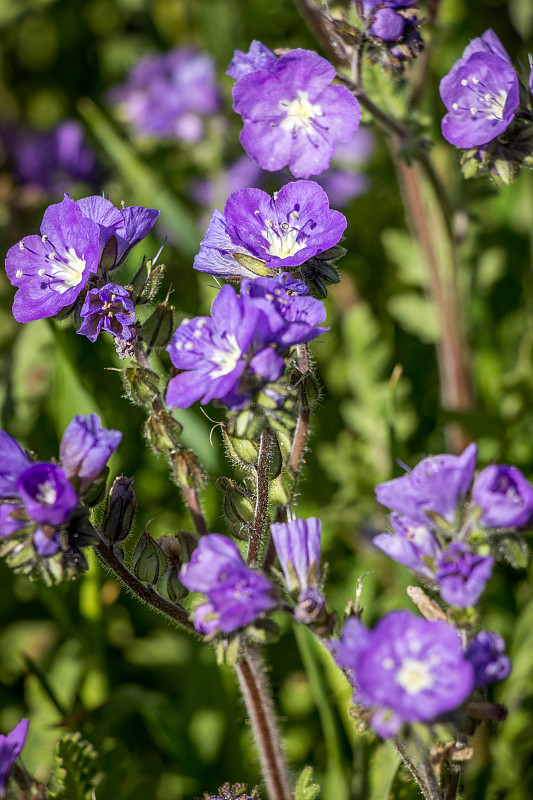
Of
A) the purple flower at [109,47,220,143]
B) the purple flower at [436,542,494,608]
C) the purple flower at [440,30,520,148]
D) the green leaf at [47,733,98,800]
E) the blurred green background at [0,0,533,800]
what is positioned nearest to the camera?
the purple flower at [436,542,494,608]

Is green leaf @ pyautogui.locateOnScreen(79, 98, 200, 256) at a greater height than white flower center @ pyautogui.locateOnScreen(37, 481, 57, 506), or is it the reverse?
white flower center @ pyautogui.locateOnScreen(37, 481, 57, 506)

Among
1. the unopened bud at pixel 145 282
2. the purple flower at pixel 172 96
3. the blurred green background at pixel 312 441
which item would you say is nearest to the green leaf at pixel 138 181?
the blurred green background at pixel 312 441

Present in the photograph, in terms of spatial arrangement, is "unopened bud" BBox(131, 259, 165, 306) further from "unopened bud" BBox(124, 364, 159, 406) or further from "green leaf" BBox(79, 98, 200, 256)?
"green leaf" BBox(79, 98, 200, 256)

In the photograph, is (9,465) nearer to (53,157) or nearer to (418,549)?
(418,549)

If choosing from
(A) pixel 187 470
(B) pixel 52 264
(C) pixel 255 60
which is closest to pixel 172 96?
(C) pixel 255 60

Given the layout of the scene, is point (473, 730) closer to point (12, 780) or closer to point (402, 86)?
point (12, 780)

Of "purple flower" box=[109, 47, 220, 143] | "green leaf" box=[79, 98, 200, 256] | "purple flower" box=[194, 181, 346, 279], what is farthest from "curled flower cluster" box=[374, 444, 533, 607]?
"purple flower" box=[109, 47, 220, 143]

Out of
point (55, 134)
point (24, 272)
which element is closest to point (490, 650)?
point (24, 272)
